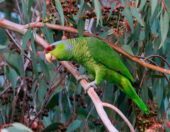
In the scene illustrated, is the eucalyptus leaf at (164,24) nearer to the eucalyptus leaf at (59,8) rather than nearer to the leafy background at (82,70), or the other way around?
the leafy background at (82,70)

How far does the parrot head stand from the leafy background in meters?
0.07

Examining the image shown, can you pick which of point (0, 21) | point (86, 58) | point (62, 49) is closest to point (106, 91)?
point (86, 58)

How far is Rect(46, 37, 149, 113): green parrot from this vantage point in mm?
2212

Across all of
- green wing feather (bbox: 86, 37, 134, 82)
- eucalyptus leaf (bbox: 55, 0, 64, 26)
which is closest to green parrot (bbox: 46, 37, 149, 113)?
green wing feather (bbox: 86, 37, 134, 82)

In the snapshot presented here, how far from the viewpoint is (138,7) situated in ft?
7.57

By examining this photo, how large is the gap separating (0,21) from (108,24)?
466 mm

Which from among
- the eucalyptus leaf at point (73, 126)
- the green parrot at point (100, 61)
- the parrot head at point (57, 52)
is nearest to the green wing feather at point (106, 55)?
the green parrot at point (100, 61)

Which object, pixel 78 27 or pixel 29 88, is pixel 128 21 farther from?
pixel 29 88

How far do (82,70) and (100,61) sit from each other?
0.61 feet

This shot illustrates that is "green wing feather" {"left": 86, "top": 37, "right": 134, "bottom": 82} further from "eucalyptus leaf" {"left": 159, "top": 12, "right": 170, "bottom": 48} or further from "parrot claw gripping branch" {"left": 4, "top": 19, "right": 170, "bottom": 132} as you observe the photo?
"eucalyptus leaf" {"left": 159, "top": 12, "right": 170, "bottom": 48}

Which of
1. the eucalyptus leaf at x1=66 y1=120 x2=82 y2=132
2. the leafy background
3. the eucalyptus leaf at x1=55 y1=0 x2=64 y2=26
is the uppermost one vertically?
the eucalyptus leaf at x1=55 y1=0 x2=64 y2=26

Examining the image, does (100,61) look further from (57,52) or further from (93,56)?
(57,52)

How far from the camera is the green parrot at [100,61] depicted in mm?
2212

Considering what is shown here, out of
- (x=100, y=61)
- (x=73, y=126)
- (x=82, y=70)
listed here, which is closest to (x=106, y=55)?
(x=100, y=61)
